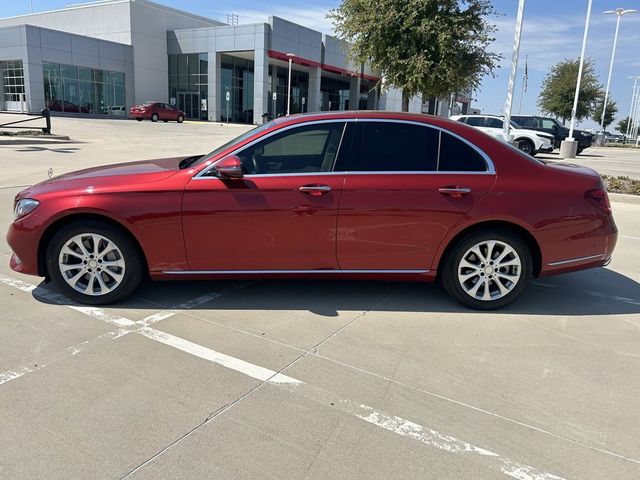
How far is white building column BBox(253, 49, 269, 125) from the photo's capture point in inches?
1821

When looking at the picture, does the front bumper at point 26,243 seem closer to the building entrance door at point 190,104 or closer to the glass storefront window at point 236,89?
the glass storefront window at point 236,89

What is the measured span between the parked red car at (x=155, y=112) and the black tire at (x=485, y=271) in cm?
4127

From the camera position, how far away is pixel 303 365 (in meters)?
3.60

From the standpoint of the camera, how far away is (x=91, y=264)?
14.5ft

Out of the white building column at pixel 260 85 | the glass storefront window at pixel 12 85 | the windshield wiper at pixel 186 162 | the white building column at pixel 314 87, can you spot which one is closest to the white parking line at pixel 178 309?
the windshield wiper at pixel 186 162

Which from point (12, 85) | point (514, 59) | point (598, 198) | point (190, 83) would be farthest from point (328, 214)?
point (190, 83)

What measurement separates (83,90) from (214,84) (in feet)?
37.5

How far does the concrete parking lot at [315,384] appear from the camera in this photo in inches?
104

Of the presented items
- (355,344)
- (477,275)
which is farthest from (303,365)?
(477,275)

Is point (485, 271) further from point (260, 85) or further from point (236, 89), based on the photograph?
point (236, 89)

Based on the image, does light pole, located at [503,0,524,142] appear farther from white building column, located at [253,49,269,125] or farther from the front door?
white building column, located at [253,49,269,125]

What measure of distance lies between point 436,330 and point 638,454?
173cm

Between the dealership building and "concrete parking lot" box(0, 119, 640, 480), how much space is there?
4277 centimetres

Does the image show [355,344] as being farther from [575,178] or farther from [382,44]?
[382,44]
